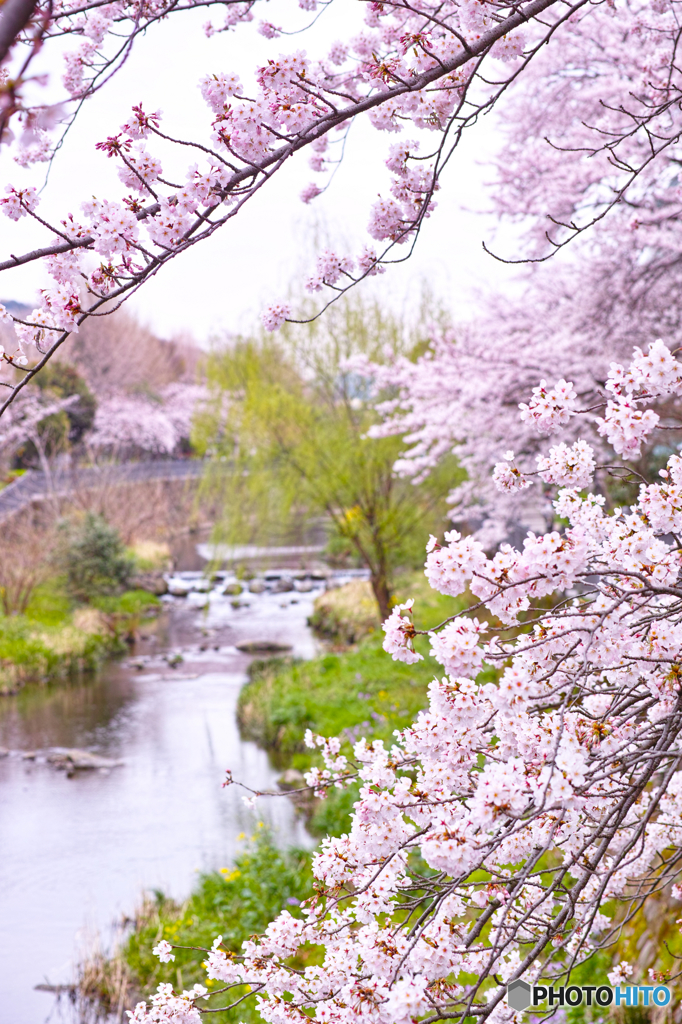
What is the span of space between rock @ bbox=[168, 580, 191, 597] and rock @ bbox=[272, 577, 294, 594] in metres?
1.81

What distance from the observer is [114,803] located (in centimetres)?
784

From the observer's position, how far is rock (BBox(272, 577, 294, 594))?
16.9 meters

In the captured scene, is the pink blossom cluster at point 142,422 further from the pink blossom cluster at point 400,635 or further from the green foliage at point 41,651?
the pink blossom cluster at point 400,635

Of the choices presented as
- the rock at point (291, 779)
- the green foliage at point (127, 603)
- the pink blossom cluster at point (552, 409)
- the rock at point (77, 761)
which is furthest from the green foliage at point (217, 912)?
the green foliage at point (127, 603)

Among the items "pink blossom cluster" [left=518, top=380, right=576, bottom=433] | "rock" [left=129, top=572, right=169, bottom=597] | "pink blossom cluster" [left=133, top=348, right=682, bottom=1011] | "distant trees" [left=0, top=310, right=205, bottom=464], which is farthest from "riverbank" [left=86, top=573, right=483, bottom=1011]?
"distant trees" [left=0, top=310, right=205, bottom=464]

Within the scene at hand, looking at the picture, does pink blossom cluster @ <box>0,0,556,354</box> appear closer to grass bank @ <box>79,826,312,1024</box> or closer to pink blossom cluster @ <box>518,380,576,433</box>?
pink blossom cluster @ <box>518,380,576,433</box>

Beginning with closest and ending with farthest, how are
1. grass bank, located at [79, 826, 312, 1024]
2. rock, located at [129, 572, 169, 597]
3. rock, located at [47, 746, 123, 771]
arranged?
1. grass bank, located at [79, 826, 312, 1024]
2. rock, located at [47, 746, 123, 771]
3. rock, located at [129, 572, 169, 597]

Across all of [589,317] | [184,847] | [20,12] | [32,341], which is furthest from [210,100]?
[184,847]

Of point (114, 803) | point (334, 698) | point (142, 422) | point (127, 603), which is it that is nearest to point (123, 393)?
point (142, 422)

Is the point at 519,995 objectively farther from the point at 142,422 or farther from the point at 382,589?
the point at 142,422

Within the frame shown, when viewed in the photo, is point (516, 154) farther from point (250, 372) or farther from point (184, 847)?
point (184, 847)

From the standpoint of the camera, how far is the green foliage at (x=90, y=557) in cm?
1442

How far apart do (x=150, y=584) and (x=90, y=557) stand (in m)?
2.20

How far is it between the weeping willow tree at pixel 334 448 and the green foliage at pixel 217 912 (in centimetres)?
520
